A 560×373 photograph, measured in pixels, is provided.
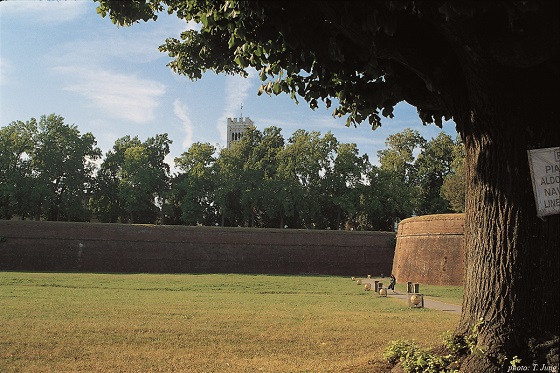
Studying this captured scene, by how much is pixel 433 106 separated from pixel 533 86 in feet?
4.41

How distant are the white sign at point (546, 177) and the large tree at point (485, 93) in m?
0.09

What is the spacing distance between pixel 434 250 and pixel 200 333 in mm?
23308

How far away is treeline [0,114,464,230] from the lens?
50750mm

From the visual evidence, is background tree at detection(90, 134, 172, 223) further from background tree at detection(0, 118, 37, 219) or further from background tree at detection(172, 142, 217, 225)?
background tree at detection(0, 118, 37, 219)

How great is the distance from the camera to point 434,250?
99.2 feet

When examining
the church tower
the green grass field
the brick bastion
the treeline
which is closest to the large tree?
the green grass field

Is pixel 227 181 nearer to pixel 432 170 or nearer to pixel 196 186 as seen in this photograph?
pixel 196 186

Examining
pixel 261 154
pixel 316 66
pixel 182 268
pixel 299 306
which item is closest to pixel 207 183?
pixel 261 154

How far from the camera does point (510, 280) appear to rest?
16.6 feet

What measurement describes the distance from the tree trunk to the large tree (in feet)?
0.03

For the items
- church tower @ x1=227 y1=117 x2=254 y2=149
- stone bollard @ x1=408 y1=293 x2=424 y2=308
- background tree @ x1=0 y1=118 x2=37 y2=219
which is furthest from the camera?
church tower @ x1=227 y1=117 x2=254 y2=149

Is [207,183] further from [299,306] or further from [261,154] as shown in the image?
[299,306]

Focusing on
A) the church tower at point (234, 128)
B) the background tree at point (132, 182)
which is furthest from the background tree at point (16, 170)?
the church tower at point (234, 128)

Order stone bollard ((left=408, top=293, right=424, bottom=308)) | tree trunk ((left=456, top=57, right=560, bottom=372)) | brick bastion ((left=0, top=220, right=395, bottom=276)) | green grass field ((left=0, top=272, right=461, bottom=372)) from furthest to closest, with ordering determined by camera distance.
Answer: brick bastion ((left=0, top=220, right=395, bottom=276)) < stone bollard ((left=408, top=293, right=424, bottom=308)) < green grass field ((left=0, top=272, right=461, bottom=372)) < tree trunk ((left=456, top=57, right=560, bottom=372))
